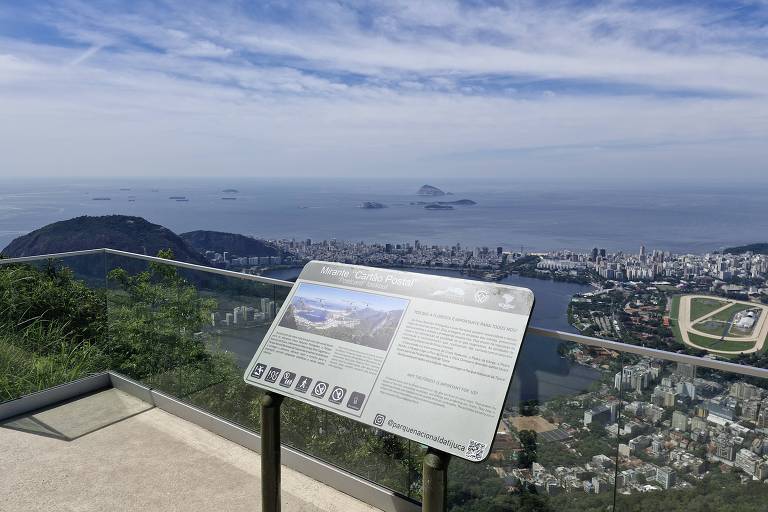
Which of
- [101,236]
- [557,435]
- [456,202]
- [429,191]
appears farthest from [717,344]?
[429,191]

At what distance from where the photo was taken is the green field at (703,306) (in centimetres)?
1572

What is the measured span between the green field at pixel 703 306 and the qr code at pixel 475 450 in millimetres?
15654

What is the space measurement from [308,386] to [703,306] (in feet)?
61.2

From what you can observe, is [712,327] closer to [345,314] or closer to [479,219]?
[345,314]

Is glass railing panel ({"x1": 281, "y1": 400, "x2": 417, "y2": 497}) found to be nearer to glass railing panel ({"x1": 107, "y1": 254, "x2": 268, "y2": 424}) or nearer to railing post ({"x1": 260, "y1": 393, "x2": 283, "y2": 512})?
glass railing panel ({"x1": 107, "y1": 254, "x2": 268, "y2": 424})

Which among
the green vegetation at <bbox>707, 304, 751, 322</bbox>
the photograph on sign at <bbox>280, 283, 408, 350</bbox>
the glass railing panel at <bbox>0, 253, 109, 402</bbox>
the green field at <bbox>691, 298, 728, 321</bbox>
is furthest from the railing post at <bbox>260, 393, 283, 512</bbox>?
the green field at <bbox>691, 298, 728, 321</bbox>

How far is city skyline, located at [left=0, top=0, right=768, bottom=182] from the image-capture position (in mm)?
21594

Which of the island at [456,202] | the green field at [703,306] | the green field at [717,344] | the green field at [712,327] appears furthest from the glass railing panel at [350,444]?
the island at [456,202]

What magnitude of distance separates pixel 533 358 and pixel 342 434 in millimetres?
1416

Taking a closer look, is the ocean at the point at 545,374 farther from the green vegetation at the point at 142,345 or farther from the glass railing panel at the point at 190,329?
the glass railing panel at the point at 190,329

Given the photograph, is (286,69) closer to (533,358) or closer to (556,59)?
(556,59)

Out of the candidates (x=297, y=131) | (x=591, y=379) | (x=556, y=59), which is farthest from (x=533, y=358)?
(x=297, y=131)

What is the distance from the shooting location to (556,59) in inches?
1609

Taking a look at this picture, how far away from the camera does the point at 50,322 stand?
187 inches
